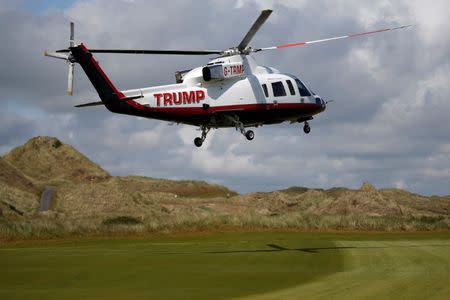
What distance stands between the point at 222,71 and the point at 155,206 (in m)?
39.2

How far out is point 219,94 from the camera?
126 feet

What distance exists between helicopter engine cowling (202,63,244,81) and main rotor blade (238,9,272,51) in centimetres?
97

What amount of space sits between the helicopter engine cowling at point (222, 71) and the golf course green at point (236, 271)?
7.89 m

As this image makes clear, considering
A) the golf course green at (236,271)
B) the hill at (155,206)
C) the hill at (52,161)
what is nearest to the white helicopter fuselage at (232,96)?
the golf course green at (236,271)

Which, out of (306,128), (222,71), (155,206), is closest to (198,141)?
(222,71)

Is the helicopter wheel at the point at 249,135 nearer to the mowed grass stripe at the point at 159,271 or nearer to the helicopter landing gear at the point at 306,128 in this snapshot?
the mowed grass stripe at the point at 159,271

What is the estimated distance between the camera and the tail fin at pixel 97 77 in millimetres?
35219

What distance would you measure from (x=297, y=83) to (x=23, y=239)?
1737 cm

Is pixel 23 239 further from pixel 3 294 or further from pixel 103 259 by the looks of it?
pixel 3 294

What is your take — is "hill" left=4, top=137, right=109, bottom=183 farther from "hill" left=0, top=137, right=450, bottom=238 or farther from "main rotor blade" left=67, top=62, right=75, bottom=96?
"main rotor blade" left=67, top=62, right=75, bottom=96

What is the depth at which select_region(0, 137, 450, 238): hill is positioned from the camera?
168 ft

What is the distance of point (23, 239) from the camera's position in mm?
45031

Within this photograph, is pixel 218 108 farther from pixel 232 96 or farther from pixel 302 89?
pixel 302 89

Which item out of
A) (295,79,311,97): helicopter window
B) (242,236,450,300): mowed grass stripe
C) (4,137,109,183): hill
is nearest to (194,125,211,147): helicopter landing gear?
(295,79,311,97): helicopter window
